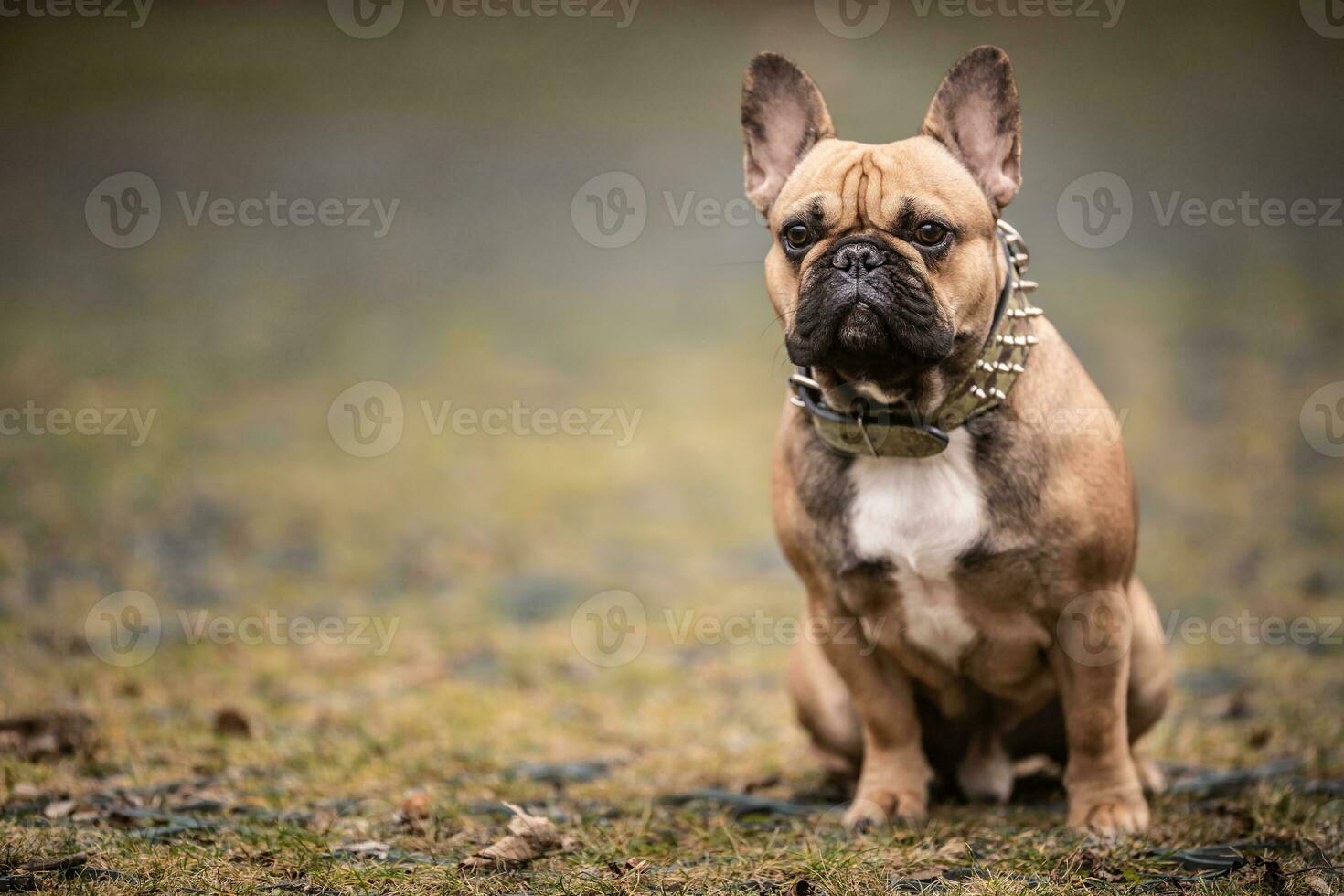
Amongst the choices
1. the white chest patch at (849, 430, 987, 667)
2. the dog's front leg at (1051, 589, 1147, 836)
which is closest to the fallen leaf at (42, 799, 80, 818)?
the white chest patch at (849, 430, 987, 667)

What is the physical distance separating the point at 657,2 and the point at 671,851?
29.9 ft

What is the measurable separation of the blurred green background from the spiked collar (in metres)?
3.51

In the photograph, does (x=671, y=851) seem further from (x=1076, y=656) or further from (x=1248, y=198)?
(x=1248, y=198)

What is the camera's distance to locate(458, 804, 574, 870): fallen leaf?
309cm

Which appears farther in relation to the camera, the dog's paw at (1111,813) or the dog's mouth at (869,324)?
the dog's paw at (1111,813)

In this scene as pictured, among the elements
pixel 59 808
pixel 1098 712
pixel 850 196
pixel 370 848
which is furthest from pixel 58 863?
pixel 1098 712

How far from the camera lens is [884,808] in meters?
3.58

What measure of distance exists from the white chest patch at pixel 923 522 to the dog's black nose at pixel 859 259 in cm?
50

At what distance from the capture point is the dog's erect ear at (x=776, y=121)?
3.53 metres

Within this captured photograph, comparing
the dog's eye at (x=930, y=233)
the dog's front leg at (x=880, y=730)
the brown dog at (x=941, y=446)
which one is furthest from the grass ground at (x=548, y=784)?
the dog's eye at (x=930, y=233)

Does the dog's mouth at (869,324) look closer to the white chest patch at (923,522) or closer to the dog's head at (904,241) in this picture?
the dog's head at (904,241)

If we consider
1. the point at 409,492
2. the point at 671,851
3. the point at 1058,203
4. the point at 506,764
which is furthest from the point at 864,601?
the point at 1058,203

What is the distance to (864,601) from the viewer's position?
3389 millimetres

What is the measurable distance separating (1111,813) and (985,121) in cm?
183
